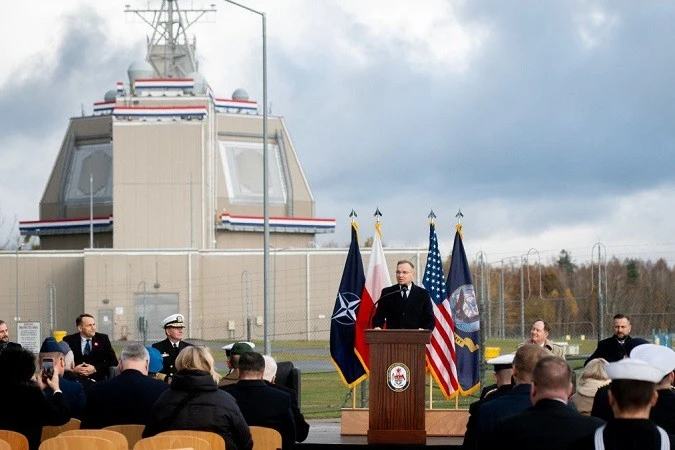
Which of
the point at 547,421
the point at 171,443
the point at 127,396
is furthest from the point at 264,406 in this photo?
the point at 547,421

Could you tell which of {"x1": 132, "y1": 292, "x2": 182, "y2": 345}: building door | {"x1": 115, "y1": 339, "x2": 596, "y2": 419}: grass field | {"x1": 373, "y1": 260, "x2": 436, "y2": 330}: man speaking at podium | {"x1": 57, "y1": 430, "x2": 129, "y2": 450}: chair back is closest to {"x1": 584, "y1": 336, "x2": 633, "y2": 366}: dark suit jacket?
{"x1": 373, "y1": 260, "x2": 436, "y2": 330}: man speaking at podium

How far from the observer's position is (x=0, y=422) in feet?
33.4

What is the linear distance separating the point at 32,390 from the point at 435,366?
9940 mm

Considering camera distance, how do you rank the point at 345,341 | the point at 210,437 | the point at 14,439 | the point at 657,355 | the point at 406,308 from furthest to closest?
the point at 345,341
the point at 406,308
the point at 14,439
the point at 210,437
the point at 657,355

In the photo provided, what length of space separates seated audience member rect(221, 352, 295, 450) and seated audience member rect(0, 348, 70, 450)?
1.43 metres

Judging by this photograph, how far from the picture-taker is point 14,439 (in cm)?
945

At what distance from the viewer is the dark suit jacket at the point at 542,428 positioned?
22.1ft

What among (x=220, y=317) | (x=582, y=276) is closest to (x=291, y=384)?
(x=220, y=317)

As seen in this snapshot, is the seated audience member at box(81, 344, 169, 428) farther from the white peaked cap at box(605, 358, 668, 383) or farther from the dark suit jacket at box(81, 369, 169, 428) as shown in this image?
the white peaked cap at box(605, 358, 668, 383)

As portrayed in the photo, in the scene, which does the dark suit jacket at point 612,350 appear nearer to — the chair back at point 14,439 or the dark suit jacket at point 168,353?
the dark suit jacket at point 168,353

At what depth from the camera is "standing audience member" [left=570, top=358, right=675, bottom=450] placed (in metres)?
5.89

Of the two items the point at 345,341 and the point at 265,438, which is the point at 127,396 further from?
the point at 345,341

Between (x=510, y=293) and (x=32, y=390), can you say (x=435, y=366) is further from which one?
(x=510, y=293)

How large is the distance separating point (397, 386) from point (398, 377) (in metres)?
0.12
